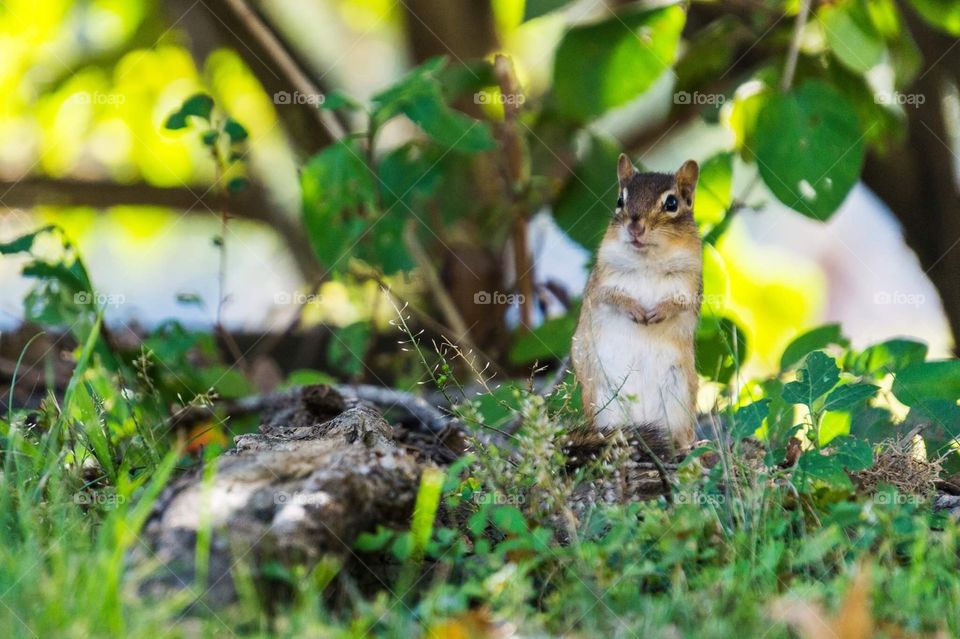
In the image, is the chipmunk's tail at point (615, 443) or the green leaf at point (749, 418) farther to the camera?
the chipmunk's tail at point (615, 443)

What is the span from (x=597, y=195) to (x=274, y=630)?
260cm

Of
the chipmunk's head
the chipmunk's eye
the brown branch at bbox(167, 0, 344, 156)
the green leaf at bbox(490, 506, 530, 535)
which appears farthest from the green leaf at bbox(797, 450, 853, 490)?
the brown branch at bbox(167, 0, 344, 156)

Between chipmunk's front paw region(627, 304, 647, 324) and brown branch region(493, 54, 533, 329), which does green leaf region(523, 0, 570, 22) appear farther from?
chipmunk's front paw region(627, 304, 647, 324)

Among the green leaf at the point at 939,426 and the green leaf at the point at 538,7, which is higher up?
the green leaf at the point at 538,7

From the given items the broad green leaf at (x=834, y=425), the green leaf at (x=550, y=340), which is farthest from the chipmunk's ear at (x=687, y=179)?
the broad green leaf at (x=834, y=425)

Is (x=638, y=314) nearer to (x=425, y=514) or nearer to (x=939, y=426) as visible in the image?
(x=939, y=426)

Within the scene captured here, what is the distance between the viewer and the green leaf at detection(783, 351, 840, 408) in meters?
2.80

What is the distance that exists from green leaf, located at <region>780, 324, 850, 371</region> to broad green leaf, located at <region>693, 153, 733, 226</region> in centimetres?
57

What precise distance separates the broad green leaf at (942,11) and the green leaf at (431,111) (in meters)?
1.56

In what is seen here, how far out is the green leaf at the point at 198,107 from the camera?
3.74 metres

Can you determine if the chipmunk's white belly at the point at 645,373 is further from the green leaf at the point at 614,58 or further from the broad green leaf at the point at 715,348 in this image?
the green leaf at the point at 614,58

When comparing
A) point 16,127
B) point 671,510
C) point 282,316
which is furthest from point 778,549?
point 16,127

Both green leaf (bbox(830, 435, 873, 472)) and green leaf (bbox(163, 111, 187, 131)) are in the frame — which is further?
green leaf (bbox(163, 111, 187, 131))

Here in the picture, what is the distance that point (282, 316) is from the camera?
594 cm
